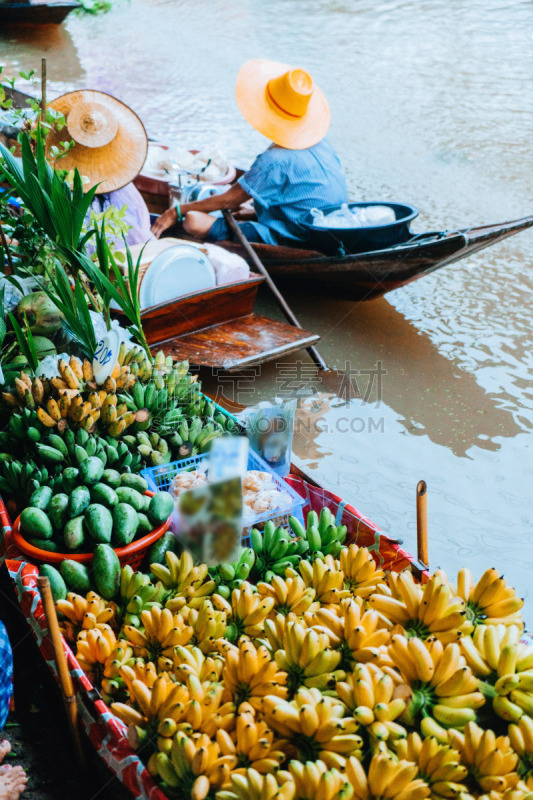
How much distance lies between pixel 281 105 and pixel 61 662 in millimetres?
Result: 3965

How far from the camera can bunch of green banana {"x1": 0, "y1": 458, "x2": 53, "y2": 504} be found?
199cm

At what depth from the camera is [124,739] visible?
4.53ft

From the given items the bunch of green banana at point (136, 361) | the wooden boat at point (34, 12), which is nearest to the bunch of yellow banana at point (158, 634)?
the bunch of green banana at point (136, 361)

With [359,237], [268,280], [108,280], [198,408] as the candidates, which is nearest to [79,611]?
[198,408]

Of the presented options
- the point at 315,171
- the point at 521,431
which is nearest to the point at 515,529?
the point at 521,431

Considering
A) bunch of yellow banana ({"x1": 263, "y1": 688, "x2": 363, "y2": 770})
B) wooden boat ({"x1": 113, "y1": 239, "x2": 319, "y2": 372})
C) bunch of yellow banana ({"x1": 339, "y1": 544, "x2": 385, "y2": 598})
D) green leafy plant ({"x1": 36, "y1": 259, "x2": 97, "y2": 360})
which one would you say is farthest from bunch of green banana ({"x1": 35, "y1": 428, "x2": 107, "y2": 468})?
wooden boat ({"x1": 113, "y1": 239, "x2": 319, "y2": 372})

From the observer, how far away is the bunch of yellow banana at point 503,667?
4.11 ft

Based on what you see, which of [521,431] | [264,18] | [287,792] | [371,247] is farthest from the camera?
[264,18]

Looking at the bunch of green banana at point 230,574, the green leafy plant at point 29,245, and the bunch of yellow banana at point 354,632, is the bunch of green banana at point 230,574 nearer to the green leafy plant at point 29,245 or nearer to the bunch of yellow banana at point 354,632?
the bunch of yellow banana at point 354,632

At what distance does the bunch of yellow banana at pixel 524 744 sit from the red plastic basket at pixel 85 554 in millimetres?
1078

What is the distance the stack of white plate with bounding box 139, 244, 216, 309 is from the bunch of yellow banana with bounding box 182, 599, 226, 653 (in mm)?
2450

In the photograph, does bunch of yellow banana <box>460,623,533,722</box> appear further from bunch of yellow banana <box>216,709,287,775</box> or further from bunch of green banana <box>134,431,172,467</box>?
bunch of green banana <box>134,431,172,467</box>

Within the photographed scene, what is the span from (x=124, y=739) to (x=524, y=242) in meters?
6.31

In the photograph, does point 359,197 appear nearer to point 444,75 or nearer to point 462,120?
point 462,120
